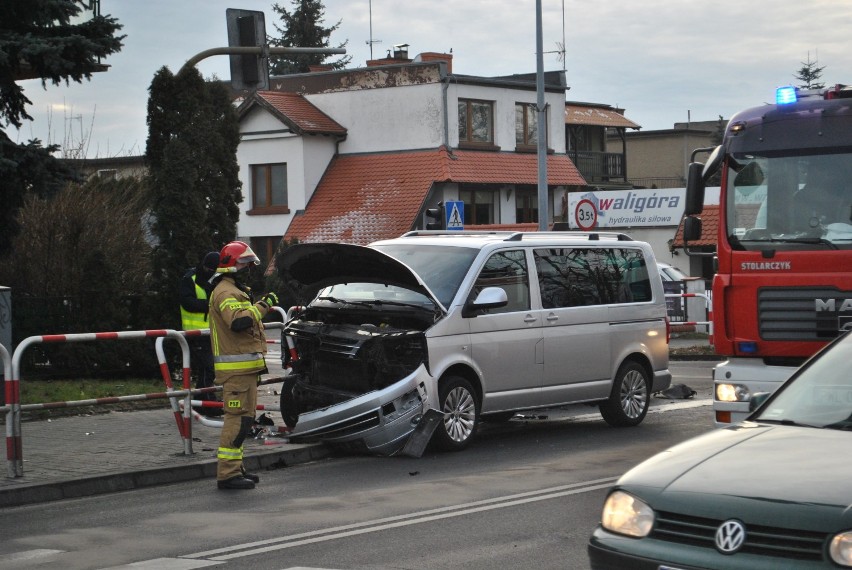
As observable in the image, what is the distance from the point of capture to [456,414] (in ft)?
40.4

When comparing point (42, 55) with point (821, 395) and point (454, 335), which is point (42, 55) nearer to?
point (454, 335)

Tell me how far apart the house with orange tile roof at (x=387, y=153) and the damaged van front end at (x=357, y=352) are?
3323 cm

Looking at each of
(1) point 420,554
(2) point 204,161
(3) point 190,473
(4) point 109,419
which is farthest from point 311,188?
(1) point 420,554

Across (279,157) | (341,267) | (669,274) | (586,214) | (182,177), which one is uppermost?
(279,157)

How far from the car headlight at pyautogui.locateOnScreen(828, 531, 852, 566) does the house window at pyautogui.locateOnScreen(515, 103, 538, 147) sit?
46.2 metres

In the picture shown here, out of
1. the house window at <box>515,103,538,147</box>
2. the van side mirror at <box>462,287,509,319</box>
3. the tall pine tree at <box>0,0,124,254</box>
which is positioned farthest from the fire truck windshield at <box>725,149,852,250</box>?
the house window at <box>515,103,538,147</box>

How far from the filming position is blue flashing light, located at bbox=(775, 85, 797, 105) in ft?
36.5

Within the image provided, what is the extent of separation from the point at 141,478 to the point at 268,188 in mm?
40323

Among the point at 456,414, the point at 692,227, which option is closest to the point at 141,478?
the point at 456,414

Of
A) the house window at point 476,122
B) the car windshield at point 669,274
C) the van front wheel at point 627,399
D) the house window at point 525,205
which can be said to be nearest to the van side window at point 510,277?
the van front wheel at point 627,399

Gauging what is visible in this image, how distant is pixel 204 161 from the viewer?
19188 mm

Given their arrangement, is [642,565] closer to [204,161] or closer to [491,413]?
[491,413]

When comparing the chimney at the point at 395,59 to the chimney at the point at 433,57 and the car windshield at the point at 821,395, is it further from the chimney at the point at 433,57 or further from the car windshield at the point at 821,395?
the car windshield at the point at 821,395

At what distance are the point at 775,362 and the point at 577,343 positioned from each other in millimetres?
3011
